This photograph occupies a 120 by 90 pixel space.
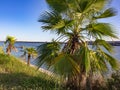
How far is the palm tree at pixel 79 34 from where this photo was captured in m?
7.69

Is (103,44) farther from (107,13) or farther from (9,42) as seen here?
(9,42)

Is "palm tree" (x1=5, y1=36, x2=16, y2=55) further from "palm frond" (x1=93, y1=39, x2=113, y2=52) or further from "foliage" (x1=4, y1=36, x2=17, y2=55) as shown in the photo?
"palm frond" (x1=93, y1=39, x2=113, y2=52)

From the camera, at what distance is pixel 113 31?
7680mm

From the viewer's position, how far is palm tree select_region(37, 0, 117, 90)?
7691mm

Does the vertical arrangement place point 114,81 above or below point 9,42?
below

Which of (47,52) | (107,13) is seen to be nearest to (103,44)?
(107,13)

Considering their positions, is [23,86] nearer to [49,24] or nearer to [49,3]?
[49,24]

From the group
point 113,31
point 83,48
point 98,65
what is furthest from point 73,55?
point 113,31

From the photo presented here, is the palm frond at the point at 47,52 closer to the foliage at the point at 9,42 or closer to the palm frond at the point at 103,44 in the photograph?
the palm frond at the point at 103,44

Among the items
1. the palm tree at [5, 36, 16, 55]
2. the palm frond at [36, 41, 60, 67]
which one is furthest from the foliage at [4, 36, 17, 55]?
the palm frond at [36, 41, 60, 67]

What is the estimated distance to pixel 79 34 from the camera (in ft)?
26.9

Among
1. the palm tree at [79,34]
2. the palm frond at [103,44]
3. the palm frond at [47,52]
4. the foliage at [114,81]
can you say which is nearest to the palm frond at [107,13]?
the palm tree at [79,34]

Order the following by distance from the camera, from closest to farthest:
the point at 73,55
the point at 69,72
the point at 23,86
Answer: the point at 69,72
the point at 73,55
the point at 23,86

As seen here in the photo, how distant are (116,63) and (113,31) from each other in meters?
1.08
